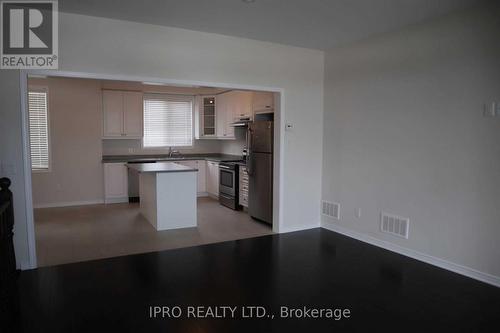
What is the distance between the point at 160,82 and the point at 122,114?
3.65 metres

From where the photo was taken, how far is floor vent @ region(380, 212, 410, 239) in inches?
166

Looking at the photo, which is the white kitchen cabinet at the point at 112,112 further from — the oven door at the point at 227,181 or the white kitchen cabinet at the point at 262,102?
the white kitchen cabinet at the point at 262,102

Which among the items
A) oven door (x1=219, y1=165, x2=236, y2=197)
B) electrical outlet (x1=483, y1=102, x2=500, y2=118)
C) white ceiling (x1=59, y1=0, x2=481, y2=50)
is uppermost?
white ceiling (x1=59, y1=0, x2=481, y2=50)

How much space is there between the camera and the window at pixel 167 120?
8148 millimetres

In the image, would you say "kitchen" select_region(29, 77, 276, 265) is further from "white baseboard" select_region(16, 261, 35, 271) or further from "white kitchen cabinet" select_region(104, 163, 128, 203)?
"white baseboard" select_region(16, 261, 35, 271)

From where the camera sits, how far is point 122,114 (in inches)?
295

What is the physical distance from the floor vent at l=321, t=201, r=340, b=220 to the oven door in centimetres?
199

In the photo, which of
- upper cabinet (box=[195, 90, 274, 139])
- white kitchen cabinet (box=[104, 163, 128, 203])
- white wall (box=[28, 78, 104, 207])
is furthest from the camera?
white kitchen cabinet (box=[104, 163, 128, 203])

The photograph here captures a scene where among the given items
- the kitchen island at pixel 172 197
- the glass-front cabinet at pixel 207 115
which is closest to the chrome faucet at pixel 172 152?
the glass-front cabinet at pixel 207 115

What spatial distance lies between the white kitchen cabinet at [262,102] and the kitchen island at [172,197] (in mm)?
1611

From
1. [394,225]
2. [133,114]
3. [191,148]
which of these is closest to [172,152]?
[191,148]

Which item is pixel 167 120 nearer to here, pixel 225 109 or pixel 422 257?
pixel 225 109

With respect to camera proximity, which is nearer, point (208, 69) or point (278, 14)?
point (278, 14)

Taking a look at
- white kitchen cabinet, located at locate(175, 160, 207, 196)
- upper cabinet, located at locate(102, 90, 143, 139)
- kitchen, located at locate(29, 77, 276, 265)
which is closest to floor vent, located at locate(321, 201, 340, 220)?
kitchen, located at locate(29, 77, 276, 265)
